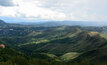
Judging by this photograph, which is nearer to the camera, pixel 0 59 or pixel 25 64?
pixel 0 59

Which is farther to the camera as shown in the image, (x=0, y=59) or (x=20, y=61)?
(x=20, y=61)

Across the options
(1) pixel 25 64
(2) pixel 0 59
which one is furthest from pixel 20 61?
(2) pixel 0 59

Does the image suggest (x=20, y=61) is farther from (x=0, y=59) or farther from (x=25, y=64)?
(x=0, y=59)
